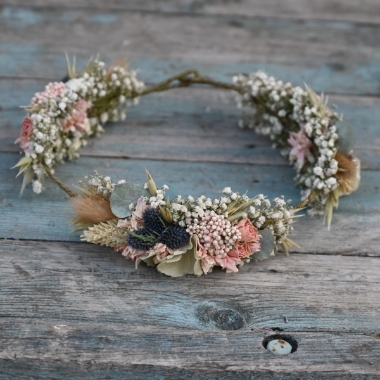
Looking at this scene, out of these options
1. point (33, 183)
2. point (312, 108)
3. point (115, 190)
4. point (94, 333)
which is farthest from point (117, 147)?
point (94, 333)

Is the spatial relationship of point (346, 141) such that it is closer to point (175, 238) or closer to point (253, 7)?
point (175, 238)

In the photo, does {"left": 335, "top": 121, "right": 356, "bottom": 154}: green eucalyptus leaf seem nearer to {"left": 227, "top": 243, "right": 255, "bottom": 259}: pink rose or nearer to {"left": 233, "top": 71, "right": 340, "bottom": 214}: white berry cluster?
{"left": 233, "top": 71, "right": 340, "bottom": 214}: white berry cluster

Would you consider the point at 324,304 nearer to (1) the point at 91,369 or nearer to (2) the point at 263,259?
(2) the point at 263,259

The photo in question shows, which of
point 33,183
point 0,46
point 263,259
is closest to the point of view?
point 263,259

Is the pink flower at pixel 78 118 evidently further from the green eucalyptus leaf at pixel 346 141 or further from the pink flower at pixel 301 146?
the green eucalyptus leaf at pixel 346 141

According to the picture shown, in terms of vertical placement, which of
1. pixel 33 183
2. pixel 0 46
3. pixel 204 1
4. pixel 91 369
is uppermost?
pixel 204 1

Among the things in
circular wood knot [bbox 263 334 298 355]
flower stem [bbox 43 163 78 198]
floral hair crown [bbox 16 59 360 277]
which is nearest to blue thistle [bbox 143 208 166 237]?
floral hair crown [bbox 16 59 360 277]
